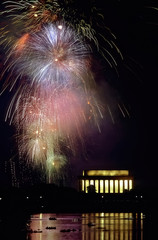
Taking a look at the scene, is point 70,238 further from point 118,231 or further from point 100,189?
point 100,189

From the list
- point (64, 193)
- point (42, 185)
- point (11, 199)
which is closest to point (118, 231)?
point (11, 199)

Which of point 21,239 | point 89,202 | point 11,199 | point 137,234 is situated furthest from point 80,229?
point 89,202

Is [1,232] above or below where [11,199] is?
above

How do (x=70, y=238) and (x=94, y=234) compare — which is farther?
(x=94, y=234)

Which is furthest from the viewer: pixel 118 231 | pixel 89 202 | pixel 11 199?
pixel 89 202

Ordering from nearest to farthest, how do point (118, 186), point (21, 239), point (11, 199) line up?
point (21, 239), point (11, 199), point (118, 186)

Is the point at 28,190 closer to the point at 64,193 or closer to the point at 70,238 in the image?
the point at 64,193
